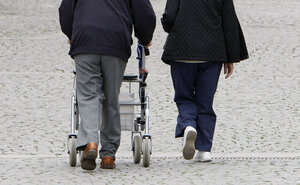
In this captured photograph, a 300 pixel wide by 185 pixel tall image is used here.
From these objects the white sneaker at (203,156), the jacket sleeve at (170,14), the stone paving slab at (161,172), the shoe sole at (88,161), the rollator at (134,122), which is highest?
the jacket sleeve at (170,14)

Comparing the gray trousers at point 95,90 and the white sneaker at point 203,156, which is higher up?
the gray trousers at point 95,90

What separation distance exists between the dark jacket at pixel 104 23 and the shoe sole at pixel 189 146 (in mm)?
789

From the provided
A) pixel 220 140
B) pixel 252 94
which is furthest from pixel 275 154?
pixel 252 94

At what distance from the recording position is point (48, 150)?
25.2ft

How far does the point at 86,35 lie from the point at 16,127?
2.70 meters

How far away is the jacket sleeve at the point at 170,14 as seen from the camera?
6.79 meters

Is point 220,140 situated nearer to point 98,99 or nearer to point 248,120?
point 248,120

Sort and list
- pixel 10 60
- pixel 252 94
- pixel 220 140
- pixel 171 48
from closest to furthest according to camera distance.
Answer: pixel 171 48, pixel 220 140, pixel 252 94, pixel 10 60

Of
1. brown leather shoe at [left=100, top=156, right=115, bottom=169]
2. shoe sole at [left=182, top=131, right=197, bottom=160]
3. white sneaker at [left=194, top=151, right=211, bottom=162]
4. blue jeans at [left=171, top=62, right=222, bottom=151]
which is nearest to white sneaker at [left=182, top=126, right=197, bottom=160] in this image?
shoe sole at [left=182, top=131, right=197, bottom=160]

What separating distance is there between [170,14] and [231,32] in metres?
0.52

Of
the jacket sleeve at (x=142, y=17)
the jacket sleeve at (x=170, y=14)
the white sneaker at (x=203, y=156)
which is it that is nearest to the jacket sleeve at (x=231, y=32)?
the jacket sleeve at (x=170, y=14)

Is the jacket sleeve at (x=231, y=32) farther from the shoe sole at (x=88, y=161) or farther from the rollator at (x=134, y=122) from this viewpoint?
the shoe sole at (x=88, y=161)

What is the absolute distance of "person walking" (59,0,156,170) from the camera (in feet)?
20.8

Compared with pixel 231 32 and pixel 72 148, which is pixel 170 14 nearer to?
pixel 231 32
